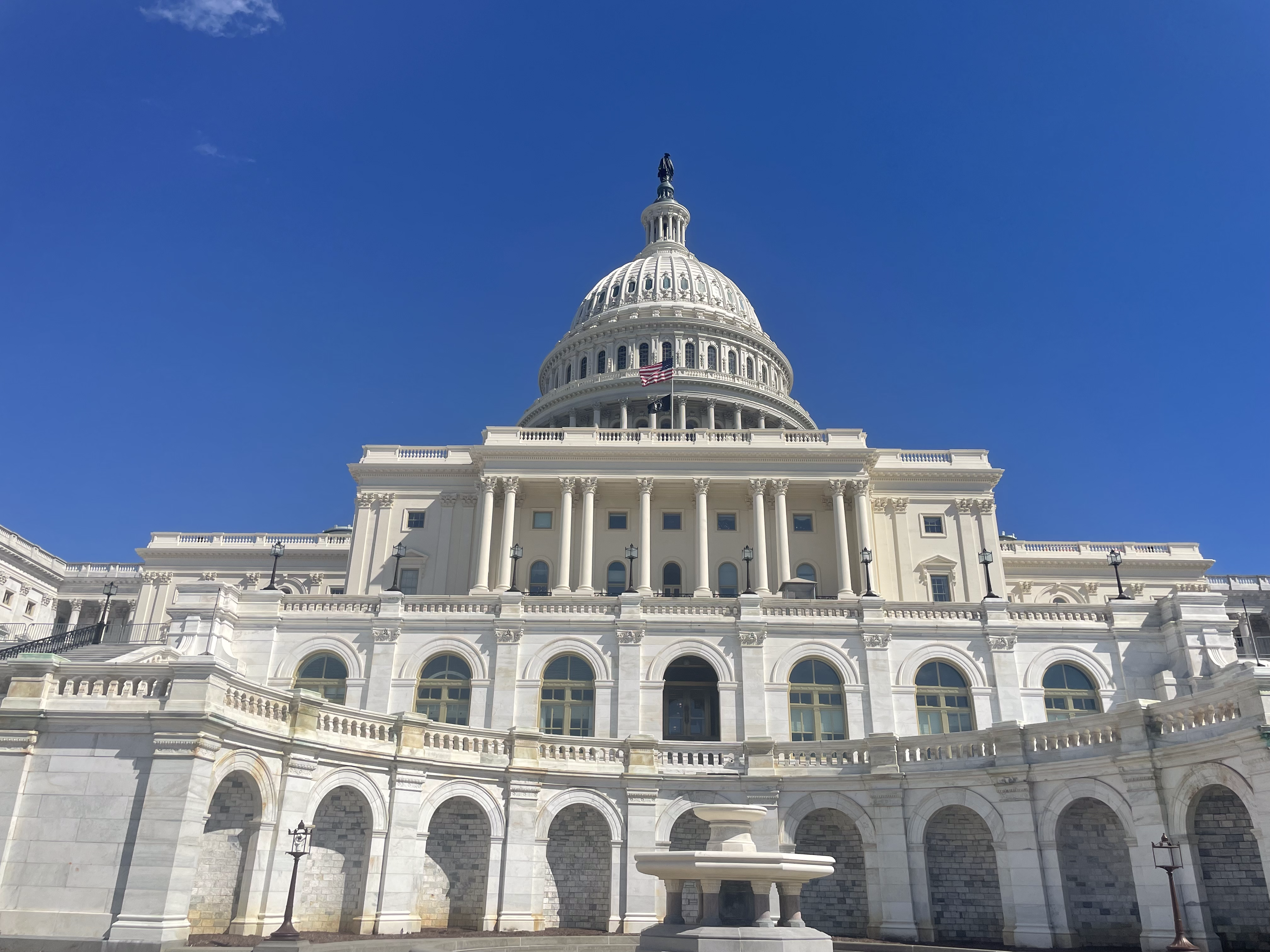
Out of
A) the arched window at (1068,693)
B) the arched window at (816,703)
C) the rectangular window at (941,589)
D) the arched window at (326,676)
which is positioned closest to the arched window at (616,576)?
the rectangular window at (941,589)

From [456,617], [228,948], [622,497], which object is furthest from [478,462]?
[228,948]

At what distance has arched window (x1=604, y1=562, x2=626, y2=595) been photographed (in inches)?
2724

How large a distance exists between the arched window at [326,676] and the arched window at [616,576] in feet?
87.7

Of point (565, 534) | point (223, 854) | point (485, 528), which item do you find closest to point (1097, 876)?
point (223, 854)

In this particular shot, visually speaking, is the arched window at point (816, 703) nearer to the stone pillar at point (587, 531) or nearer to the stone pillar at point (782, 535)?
the stone pillar at point (782, 535)

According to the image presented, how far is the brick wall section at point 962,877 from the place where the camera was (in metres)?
30.0

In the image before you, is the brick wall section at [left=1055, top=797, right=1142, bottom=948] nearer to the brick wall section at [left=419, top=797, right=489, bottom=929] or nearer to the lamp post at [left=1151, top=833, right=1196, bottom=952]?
the lamp post at [left=1151, top=833, right=1196, bottom=952]

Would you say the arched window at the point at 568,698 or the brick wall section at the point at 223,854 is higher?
the arched window at the point at 568,698

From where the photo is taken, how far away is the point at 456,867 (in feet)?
102

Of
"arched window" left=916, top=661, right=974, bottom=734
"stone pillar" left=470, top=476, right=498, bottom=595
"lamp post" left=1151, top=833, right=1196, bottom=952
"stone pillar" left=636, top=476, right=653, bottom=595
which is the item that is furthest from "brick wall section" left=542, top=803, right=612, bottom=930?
"stone pillar" left=470, top=476, right=498, bottom=595

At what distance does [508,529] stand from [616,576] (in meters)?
8.32

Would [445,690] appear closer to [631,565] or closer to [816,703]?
[631,565]

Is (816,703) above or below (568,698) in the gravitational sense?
below

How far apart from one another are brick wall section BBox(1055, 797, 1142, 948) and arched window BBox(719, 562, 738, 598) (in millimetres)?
41164
